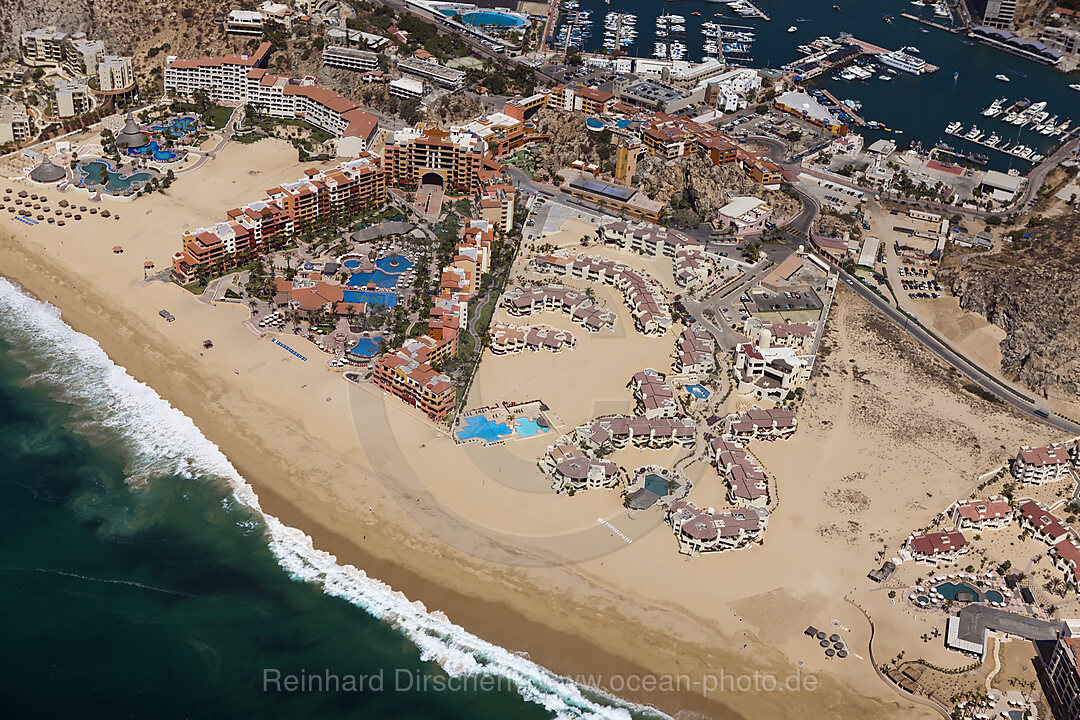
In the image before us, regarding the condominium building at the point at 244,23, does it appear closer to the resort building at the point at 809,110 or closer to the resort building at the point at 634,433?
the resort building at the point at 809,110

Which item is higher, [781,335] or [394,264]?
[781,335]

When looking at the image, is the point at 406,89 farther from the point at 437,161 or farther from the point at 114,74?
the point at 114,74

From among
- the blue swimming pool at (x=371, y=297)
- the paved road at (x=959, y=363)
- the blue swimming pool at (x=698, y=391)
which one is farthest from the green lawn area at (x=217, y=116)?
the paved road at (x=959, y=363)

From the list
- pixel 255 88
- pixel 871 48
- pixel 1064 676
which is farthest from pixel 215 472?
pixel 871 48

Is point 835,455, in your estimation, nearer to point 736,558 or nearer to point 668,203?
point 736,558

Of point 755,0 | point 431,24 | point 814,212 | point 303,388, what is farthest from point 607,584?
point 755,0
